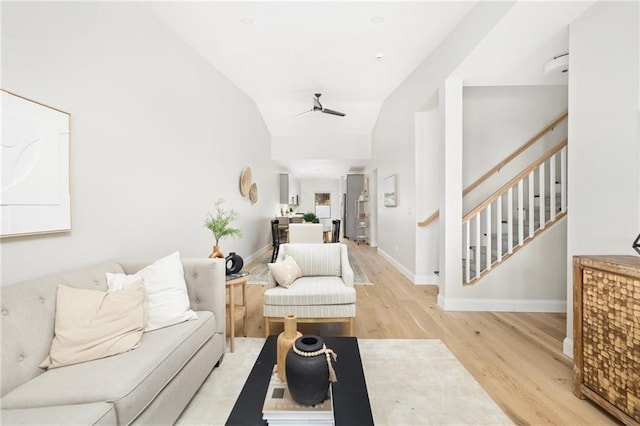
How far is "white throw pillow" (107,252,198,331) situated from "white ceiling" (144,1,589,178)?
249cm

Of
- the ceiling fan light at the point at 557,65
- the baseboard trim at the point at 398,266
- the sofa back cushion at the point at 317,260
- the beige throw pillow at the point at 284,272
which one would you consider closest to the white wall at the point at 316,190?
the baseboard trim at the point at 398,266

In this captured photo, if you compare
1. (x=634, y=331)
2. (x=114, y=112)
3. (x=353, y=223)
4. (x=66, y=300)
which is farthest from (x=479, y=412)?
(x=353, y=223)

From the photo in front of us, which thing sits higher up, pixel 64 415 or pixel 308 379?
pixel 308 379

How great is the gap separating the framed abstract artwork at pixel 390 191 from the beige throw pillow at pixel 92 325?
4448mm

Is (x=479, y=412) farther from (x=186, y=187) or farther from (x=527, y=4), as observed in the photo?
(x=186, y=187)

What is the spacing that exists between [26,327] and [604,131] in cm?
349

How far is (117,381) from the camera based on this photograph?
1134 millimetres

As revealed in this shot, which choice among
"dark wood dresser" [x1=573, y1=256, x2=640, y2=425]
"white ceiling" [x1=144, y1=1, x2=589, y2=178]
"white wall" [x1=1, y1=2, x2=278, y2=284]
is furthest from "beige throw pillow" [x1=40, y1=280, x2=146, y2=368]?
"white ceiling" [x1=144, y1=1, x2=589, y2=178]

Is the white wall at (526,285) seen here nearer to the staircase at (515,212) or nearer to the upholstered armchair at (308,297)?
the staircase at (515,212)

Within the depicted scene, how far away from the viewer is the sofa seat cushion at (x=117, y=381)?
1070 mm

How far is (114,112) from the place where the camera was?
2.15 meters

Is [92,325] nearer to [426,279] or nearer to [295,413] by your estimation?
[295,413]

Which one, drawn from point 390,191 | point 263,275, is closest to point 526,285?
point 390,191

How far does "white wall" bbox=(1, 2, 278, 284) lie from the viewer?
5.19 feet
